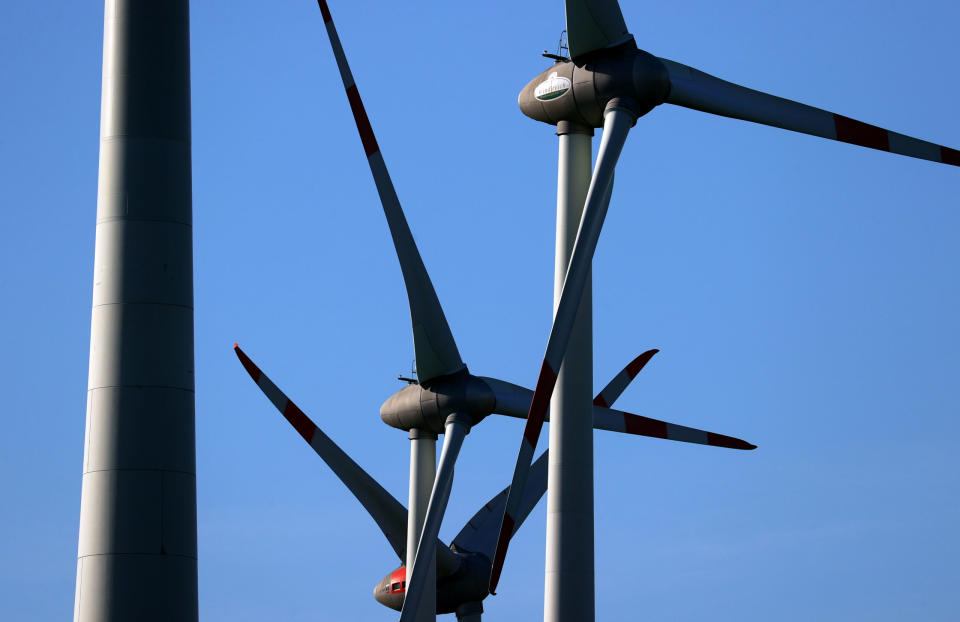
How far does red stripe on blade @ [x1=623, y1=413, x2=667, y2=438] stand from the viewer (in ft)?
135

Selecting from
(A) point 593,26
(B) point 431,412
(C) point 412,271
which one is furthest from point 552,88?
(B) point 431,412

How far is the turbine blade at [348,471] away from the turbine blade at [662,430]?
801cm

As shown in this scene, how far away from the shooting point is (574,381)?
30.4 m

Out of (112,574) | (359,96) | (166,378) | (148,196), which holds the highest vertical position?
(359,96)

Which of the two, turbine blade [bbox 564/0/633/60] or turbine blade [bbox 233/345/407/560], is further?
turbine blade [bbox 233/345/407/560]

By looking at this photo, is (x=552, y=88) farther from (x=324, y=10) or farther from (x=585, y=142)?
(x=324, y=10)

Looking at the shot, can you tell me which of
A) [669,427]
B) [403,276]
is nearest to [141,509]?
[403,276]

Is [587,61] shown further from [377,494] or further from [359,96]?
[377,494]

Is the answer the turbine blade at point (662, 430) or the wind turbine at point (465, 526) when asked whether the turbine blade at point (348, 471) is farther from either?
the turbine blade at point (662, 430)

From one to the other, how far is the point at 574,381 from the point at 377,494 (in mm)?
17073

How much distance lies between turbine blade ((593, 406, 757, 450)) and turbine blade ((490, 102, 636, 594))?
38.7 feet

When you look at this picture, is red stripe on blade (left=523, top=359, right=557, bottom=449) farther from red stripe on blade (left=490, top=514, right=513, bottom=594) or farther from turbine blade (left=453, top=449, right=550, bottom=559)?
turbine blade (left=453, top=449, right=550, bottom=559)

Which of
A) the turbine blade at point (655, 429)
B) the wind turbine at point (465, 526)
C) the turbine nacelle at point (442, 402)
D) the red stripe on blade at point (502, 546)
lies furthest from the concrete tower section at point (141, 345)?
the turbine nacelle at point (442, 402)

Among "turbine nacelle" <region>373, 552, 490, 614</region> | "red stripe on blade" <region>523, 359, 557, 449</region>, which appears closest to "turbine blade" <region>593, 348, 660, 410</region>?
"turbine nacelle" <region>373, 552, 490, 614</region>
